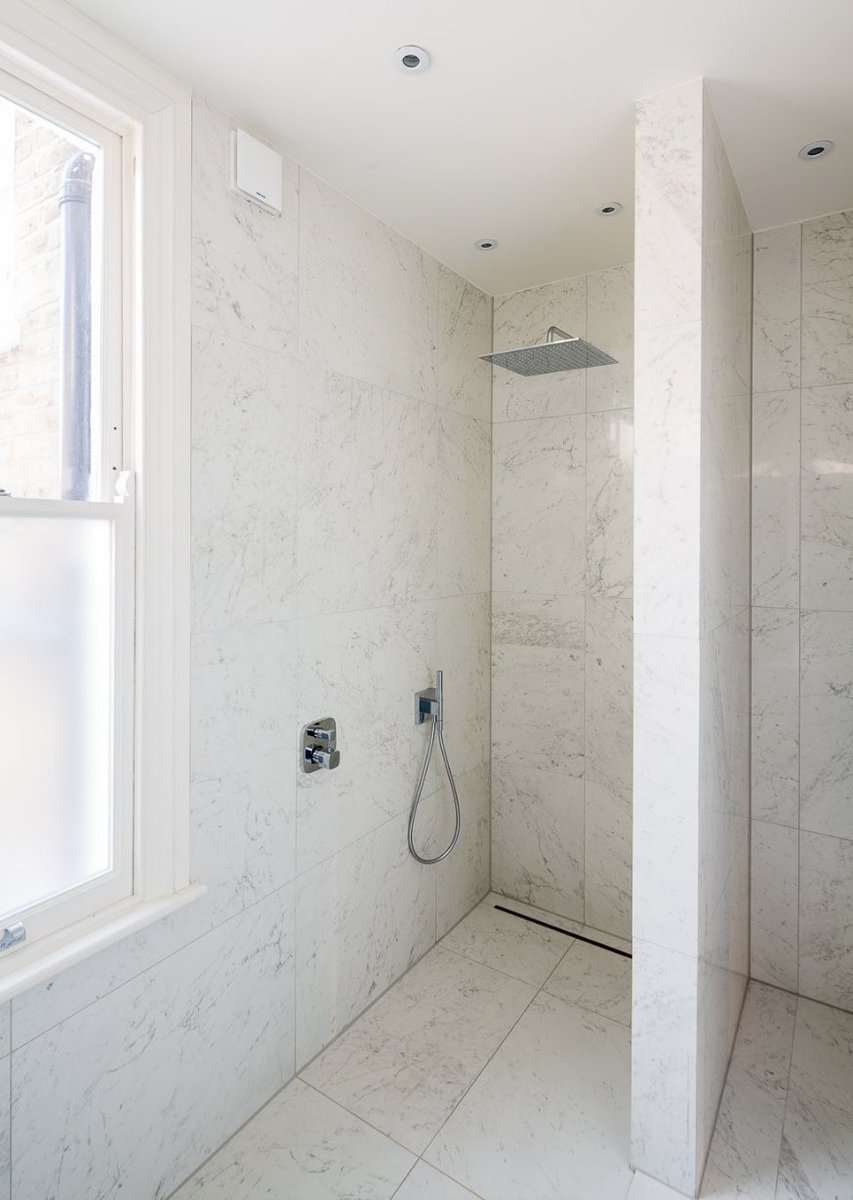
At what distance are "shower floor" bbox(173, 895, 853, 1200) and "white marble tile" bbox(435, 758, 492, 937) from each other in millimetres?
248

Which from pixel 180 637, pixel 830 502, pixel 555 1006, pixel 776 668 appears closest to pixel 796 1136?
pixel 555 1006

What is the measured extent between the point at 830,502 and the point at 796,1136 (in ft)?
5.60

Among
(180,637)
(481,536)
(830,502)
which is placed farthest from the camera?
(481,536)

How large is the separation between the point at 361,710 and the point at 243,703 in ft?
1.55

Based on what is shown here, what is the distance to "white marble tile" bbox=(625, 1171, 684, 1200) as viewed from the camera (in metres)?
1.52

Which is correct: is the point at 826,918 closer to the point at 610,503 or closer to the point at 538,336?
the point at 610,503

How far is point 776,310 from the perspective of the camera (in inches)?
85.0

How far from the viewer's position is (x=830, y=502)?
209cm

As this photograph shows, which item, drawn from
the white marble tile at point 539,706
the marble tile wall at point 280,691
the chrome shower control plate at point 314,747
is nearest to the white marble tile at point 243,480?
the marble tile wall at point 280,691

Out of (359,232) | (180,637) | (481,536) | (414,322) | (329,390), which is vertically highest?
(359,232)

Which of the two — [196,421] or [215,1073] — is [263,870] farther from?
[196,421]

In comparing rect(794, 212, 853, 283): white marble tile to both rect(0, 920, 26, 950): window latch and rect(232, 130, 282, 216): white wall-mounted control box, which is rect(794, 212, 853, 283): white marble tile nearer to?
rect(232, 130, 282, 216): white wall-mounted control box

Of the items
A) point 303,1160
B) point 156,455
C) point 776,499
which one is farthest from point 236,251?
point 303,1160

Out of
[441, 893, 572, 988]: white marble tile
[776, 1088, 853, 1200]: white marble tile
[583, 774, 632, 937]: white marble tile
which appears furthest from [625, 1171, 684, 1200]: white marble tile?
[583, 774, 632, 937]: white marble tile
